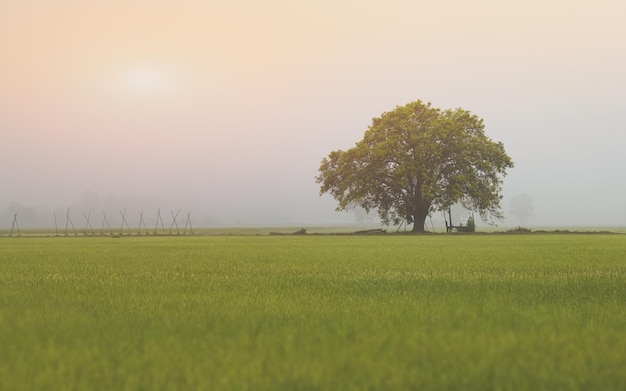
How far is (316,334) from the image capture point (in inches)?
180

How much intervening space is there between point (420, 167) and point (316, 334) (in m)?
44.3

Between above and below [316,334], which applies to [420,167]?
above

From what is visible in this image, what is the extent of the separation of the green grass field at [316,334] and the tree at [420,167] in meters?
39.2

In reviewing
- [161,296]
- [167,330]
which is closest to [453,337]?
[167,330]

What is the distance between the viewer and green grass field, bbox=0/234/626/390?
3312 mm

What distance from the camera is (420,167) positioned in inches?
1861

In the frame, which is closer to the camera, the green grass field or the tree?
the green grass field

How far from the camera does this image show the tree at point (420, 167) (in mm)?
47469

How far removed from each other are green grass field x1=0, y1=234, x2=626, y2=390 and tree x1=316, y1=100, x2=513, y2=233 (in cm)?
Result: 3919

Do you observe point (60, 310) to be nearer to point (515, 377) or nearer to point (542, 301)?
point (515, 377)

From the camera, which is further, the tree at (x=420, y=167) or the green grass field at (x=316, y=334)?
the tree at (x=420, y=167)

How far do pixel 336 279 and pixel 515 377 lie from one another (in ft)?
20.6

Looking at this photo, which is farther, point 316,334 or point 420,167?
point 420,167

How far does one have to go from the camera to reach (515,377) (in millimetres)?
3275
